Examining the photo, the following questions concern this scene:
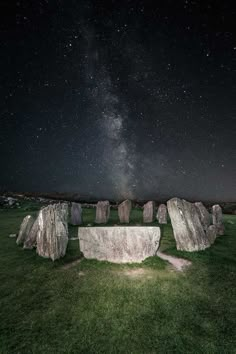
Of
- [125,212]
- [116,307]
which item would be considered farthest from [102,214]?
[116,307]

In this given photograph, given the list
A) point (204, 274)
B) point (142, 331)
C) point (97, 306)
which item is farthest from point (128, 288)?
point (204, 274)

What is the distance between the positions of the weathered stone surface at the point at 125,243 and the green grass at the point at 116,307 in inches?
12.3

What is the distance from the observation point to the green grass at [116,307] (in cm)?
362

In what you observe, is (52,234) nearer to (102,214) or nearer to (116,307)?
(116,307)

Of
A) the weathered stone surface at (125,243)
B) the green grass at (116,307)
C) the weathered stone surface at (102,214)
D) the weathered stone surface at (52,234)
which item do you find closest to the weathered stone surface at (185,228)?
the green grass at (116,307)

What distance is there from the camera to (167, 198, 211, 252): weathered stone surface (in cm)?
836

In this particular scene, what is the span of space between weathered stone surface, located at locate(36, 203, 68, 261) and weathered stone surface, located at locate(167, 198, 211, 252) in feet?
13.2

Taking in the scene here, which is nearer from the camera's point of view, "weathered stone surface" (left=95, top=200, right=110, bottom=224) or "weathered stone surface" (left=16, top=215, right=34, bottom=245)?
"weathered stone surface" (left=16, top=215, right=34, bottom=245)

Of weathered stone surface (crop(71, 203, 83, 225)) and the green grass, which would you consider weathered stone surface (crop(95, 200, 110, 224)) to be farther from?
the green grass

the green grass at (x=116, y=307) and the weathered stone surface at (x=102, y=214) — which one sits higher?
the weathered stone surface at (x=102, y=214)

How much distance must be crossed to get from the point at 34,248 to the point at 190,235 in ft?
20.1

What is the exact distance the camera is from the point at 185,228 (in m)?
8.40

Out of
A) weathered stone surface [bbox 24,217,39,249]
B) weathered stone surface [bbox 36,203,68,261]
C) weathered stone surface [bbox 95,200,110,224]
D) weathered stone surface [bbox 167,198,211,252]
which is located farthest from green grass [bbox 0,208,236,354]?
weathered stone surface [bbox 95,200,110,224]

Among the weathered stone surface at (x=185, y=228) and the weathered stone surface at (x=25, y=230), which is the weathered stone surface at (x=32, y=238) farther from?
the weathered stone surface at (x=185, y=228)
